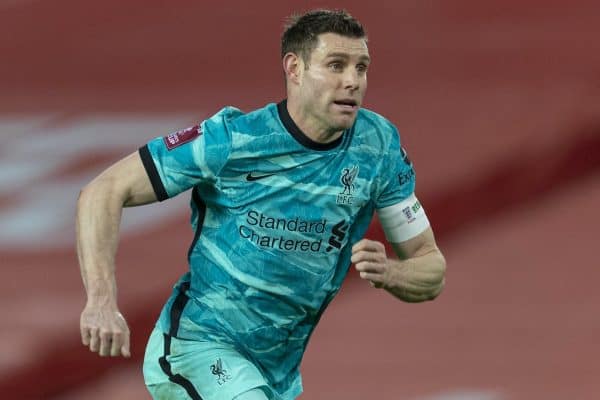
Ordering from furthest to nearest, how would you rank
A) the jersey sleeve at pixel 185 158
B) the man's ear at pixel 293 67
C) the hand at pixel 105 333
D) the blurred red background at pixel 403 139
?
Answer: 1. the blurred red background at pixel 403 139
2. the man's ear at pixel 293 67
3. the jersey sleeve at pixel 185 158
4. the hand at pixel 105 333

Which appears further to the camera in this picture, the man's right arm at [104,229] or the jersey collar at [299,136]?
the jersey collar at [299,136]

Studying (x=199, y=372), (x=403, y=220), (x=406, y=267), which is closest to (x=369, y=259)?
(x=406, y=267)

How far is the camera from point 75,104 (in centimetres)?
630

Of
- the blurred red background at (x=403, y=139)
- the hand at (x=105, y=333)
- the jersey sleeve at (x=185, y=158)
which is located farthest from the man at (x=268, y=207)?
the blurred red background at (x=403, y=139)

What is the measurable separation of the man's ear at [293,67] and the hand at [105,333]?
27.4 inches

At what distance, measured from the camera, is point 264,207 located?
345 cm

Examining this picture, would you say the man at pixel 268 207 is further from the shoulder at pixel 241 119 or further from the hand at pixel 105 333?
the hand at pixel 105 333

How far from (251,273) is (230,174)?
0.75ft

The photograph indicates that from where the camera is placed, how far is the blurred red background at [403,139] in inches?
214

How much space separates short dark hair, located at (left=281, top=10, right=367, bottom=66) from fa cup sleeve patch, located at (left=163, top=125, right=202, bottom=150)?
292 mm

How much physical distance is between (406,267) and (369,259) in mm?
272

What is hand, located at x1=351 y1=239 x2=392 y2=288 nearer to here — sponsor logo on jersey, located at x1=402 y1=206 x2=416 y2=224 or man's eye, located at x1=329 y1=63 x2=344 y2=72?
sponsor logo on jersey, located at x1=402 y1=206 x2=416 y2=224

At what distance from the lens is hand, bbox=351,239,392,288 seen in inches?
126

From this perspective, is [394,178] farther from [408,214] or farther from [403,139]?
[403,139]
